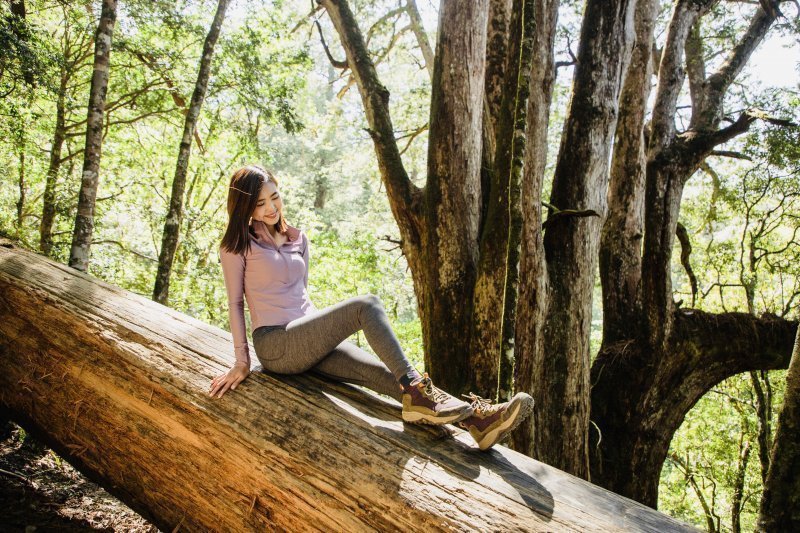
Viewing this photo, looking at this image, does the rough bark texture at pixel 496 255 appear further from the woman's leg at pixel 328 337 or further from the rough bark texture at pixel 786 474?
the rough bark texture at pixel 786 474

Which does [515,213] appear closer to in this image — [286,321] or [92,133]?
[286,321]

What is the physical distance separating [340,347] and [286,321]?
0.39 meters

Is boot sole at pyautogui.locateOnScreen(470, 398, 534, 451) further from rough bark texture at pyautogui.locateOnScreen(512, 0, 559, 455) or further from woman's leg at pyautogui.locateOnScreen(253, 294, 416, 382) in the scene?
rough bark texture at pyautogui.locateOnScreen(512, 0, 559, 455)

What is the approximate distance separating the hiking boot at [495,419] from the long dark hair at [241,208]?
1.68m

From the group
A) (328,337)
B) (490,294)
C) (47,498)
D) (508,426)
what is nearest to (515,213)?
(490,294)

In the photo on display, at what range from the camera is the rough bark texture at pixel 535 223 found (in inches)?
150

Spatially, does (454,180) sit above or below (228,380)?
above

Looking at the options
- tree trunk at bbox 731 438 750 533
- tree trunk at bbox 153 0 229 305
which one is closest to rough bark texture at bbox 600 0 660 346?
tree trunk at bbox 153 0 229 305

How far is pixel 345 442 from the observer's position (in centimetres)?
234

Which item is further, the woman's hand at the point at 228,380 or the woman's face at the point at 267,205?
the woman's face at the point at 267,205

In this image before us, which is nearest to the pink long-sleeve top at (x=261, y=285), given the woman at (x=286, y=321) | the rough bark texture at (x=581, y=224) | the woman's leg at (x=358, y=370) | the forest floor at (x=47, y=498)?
the woman at (x=286, y=321)

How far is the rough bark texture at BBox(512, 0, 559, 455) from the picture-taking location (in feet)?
12.5

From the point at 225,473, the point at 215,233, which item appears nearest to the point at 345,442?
the point at 225,473

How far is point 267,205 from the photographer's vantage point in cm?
278
